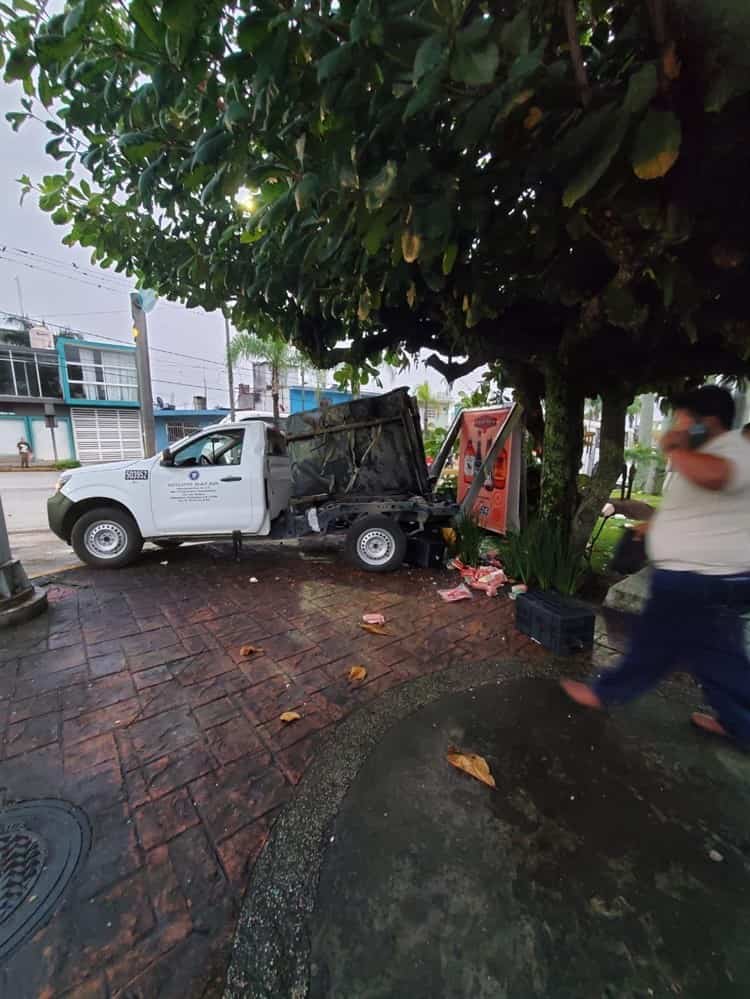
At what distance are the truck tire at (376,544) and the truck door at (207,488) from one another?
1250 mm

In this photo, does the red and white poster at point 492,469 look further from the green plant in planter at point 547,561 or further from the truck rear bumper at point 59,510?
the truck rear bumper at point 59,510

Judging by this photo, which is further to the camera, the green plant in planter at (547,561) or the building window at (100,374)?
the building window at (100,374)

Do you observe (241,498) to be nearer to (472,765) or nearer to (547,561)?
(547,561)

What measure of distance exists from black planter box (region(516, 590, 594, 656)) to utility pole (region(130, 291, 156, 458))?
8.28m

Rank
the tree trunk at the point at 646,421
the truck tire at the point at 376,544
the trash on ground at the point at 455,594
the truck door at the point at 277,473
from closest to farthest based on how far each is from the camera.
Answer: the trash on ground at the point at 455,594 → the truck tire at the point at 376,544 → the truck door at the point at 277,473 → the tree trunk at the point at 646,421

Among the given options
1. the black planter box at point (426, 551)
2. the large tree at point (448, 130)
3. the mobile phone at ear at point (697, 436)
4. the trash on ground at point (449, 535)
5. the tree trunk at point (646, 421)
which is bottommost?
the black planter box at point (426, 551)

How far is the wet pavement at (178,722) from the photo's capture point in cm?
135

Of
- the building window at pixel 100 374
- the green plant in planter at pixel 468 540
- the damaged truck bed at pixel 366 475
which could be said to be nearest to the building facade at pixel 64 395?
the building window at pixel 100 374

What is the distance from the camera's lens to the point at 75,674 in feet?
9.36

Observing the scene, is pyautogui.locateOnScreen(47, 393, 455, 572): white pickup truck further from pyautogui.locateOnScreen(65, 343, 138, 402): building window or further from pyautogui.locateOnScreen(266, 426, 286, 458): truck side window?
pyautogui.locateOnScreen(65, 343, 138, 402): building window

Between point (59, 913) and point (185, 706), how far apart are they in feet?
3.76

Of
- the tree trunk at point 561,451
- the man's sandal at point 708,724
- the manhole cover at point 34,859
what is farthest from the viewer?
the tree trunk at point 561,451

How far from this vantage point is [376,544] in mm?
5125

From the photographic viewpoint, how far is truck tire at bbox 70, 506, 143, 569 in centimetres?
Result: 490
